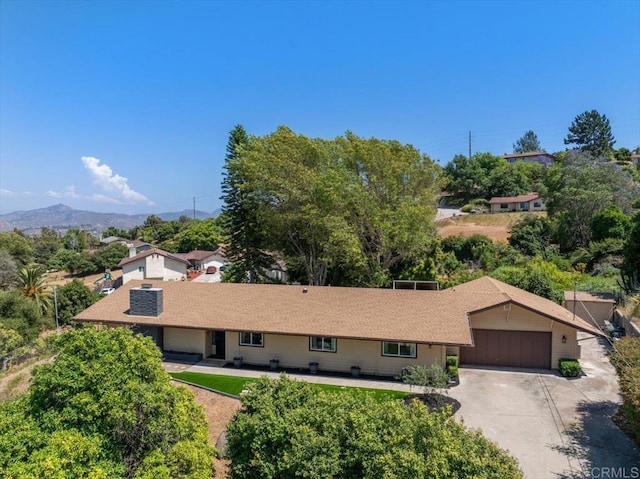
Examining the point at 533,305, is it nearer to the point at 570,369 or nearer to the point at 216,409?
the point at 570,369

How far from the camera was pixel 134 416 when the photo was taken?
8609 millimetres

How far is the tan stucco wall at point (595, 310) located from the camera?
26469 mm

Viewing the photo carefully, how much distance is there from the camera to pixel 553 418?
1485 centimetres

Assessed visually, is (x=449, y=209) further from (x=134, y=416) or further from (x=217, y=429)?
(x=134, y=416)

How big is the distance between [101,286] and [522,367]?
5314cm

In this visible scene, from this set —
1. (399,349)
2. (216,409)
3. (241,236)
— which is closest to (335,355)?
(399,349)

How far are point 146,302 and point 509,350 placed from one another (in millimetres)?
19147

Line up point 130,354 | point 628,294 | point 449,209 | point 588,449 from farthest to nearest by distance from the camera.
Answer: point 449,209 → point 628,294 → point 588,449 → point 130,354

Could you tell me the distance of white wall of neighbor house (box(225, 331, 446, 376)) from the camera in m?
19.3

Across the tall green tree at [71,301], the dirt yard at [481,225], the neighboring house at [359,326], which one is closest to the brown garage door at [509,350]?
the neighboring house at [359,326]

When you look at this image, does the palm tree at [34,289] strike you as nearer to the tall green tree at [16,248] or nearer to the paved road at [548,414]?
the paved road at [548,414]

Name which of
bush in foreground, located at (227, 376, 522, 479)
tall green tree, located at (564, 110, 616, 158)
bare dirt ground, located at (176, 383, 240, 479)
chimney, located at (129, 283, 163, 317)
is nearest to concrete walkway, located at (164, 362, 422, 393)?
bare dirt ground, located at (176, 383, 240, 479)

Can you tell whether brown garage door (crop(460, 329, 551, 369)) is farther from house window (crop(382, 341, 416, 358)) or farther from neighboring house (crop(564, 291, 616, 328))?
neighboring house (crop(564, 291, 616, 328))

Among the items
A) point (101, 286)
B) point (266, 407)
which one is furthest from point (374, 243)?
point (101, 286)
